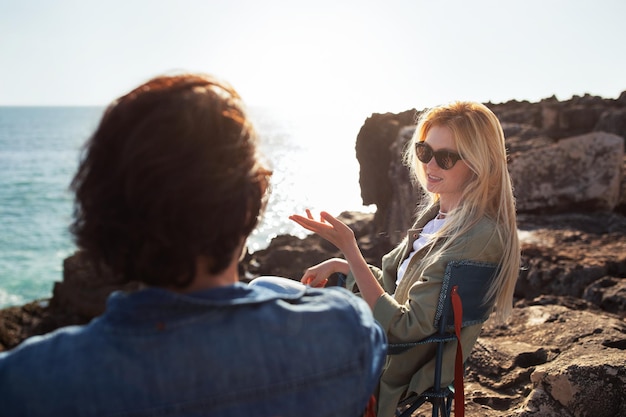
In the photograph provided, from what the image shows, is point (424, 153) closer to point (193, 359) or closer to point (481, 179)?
point (481, 179)

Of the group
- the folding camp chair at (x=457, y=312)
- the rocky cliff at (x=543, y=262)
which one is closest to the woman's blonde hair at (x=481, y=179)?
the folding camp chair at (x=457, y=312)

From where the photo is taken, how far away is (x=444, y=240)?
2.53 meters

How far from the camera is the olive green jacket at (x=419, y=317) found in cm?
232

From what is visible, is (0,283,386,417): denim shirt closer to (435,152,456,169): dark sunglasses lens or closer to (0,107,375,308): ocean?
(0,107,375,308): ocean

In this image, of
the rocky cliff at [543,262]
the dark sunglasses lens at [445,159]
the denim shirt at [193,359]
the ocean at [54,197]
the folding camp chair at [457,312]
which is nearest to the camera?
the denim shirt at [193,359]

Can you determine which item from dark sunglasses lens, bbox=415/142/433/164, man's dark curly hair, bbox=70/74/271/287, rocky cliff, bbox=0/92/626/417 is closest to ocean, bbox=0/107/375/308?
man's dark curly hair, bbox=70/74/271/287

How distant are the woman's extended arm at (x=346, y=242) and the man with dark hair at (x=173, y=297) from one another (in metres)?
0.91

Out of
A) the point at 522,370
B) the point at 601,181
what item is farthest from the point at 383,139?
the point at 522,370

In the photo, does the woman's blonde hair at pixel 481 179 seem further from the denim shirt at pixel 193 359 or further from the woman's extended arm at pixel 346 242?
the denim shirt at pixel 193 359

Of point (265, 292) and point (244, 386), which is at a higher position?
point (265, 292)

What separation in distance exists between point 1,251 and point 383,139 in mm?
24906

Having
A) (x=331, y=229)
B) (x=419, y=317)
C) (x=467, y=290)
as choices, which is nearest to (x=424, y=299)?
(x=419, y=317)

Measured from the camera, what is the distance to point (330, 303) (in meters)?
1.29

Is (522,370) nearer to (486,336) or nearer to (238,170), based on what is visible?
(486,336)
